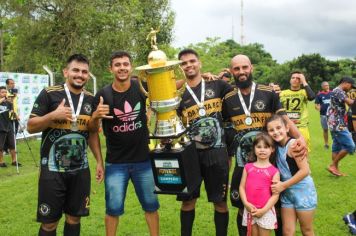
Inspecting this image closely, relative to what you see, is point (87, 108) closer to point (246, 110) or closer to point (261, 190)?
point (246, 110)

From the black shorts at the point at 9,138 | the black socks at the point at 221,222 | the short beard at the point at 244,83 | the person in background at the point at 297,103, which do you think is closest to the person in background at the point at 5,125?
the black shorts at the point at 9,138

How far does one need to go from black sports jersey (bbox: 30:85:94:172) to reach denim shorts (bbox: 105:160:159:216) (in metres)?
0.44

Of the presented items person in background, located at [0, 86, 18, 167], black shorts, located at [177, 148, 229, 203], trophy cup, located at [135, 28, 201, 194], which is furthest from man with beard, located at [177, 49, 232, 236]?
person in background, located at [0, 86, 18, 167]

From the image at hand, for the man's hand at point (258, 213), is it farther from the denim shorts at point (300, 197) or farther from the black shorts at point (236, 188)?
the black shorts at point (236, 188)

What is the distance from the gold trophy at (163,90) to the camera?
3850mm

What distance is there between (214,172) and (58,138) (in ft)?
5.57

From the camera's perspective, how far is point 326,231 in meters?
5.75

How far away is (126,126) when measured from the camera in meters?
4.62

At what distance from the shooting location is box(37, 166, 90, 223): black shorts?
4285 mm

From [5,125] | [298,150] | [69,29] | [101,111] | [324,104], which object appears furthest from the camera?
[69,29]

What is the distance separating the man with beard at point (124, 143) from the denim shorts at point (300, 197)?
1.49 metres

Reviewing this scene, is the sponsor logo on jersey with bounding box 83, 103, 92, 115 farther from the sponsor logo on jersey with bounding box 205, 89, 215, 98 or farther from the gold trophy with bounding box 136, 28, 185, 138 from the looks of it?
the sponsor logo on jersey with bounding box 205, 89, 215, 98

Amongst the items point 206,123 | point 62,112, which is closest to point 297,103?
point 206,123

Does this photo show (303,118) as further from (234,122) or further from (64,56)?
(64,56)
